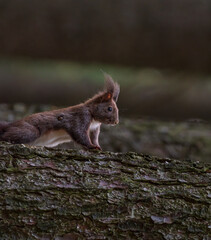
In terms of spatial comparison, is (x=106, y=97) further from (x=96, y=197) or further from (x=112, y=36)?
(x=96, y=197)

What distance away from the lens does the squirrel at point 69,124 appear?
121 inches

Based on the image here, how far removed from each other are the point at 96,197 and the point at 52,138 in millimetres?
1193

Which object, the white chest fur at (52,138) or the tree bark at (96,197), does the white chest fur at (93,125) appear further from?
the tree bark at (96,197)

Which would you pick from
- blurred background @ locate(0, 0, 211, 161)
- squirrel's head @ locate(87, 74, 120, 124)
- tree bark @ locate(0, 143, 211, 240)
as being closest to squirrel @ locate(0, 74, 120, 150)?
squirrel's head @ locate(87, 74, 120, 124)

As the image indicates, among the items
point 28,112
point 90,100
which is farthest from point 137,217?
point 28,112

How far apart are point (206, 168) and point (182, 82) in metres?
0.50

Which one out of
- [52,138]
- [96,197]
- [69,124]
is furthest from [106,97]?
[96,197]

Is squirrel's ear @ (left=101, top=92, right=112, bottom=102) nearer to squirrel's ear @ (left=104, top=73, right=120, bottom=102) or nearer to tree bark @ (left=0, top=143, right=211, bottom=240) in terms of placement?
squirrel's ear @ (left=104, top=73, right=120, bottom=102)

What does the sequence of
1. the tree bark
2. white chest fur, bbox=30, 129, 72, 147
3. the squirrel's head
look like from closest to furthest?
the tree bark
white chest fur, bbox=30, 129, 72, 147
the squirrel's head

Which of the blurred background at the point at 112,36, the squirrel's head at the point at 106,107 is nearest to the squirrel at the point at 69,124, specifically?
the squirrel's head at the point at 106,107

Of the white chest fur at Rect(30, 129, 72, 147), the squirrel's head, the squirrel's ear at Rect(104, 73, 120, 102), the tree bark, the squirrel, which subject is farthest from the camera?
the squirrel's head

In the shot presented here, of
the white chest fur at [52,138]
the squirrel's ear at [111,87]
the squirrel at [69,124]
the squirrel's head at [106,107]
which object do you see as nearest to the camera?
the squirrel at [69,124]

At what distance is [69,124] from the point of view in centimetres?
348

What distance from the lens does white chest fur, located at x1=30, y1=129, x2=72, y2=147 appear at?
330 cm
